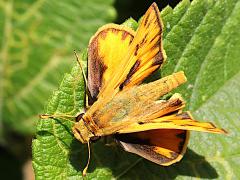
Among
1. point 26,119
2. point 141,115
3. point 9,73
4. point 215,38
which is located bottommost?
point 141,115

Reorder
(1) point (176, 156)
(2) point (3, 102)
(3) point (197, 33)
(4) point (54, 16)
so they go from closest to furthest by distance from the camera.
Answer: (1) point (176, 156) < (3) point (197, 33) < (4) point (54, 16) < (2) point (3, 102)

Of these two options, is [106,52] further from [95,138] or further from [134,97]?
[95,138]

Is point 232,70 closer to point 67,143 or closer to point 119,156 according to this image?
point 119,156

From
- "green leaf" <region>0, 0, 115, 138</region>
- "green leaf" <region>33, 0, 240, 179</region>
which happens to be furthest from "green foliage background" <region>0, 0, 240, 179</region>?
"green leaf" <region>0, 0, 115, 138</region>

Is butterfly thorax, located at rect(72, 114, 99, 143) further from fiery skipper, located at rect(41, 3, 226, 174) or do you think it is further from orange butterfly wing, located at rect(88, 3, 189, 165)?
orange butterfly wing, located at rect(88, 3, 189, 165)

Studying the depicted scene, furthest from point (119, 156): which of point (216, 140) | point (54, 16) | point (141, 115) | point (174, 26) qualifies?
point (54, 16)

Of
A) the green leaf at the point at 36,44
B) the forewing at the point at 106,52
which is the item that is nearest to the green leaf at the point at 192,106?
the forewing at the point at 106,52
